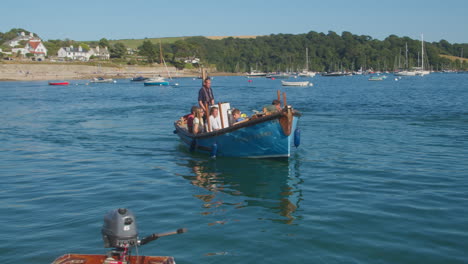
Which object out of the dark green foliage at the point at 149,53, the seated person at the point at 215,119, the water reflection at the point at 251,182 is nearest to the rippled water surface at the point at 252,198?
the water reflection at the point at 251,182

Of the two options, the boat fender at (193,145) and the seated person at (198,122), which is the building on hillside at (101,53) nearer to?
the boat fender at (193,145)

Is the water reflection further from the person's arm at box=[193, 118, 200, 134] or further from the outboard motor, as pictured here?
the outboard motor

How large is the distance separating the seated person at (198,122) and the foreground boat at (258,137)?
351 millimetres

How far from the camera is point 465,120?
2691cm

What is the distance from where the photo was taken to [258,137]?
51.4 feet

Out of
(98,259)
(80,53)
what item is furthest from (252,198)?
(80,53)

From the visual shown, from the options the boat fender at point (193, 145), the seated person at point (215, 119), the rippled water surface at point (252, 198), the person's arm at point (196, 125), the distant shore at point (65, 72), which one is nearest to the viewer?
the rippled water surface at point (252, 198)

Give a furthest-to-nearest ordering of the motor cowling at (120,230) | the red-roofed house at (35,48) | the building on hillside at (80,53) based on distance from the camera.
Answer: the building on hillside at (80,53) < the red-roofed house at (35,48) < the motor cowling at (120,230)

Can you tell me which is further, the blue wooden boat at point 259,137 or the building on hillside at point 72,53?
the building on hillside at point 72,53

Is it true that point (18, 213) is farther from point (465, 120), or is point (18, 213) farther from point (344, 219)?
point (465, 120)

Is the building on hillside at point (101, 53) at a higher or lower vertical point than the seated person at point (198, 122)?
higher

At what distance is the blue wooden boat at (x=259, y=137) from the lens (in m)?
15.0

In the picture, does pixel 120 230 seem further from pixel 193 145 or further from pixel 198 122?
pixel 193 145

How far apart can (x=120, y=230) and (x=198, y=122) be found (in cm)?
1136
